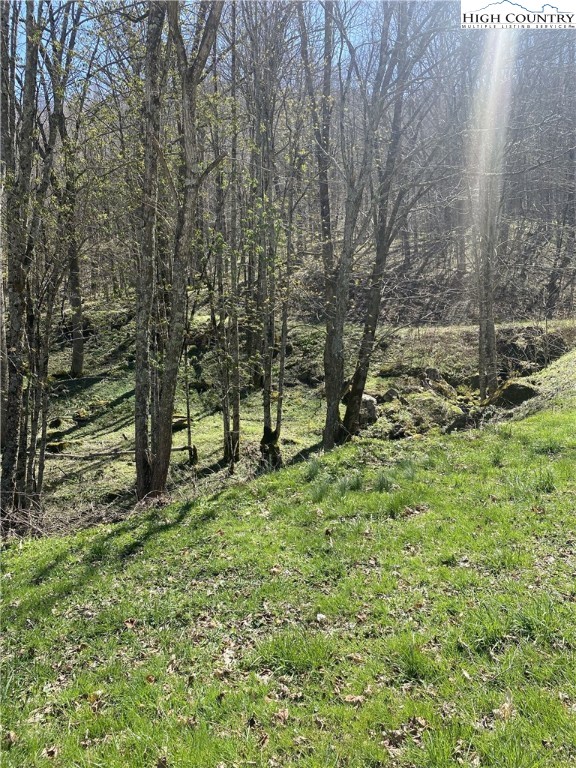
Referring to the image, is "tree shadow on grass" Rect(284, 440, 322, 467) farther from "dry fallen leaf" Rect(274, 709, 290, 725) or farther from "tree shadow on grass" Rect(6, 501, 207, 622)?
"dry fallen leaf" Rect(274, 709, 290, 725)

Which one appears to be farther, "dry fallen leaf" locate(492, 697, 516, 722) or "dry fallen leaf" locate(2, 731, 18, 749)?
"dry fallen leaf" locate(2, 731, 18, 749)

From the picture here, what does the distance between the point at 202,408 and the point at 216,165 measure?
31.9ft

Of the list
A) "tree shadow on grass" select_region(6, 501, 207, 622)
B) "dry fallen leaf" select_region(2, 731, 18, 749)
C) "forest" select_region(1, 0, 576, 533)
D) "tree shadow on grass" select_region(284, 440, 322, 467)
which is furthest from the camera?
"tree shadow on grass" select_region(284, 440, 322, 467)

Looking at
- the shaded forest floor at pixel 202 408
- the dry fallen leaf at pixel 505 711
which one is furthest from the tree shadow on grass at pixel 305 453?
the dry fallen leaf at pixel 505 711

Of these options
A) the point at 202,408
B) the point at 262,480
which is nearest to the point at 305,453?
the point at 262,480

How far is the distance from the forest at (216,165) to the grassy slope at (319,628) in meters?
3.14

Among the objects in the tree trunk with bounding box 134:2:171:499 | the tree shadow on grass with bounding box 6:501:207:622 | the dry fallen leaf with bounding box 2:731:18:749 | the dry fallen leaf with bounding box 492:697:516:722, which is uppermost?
the tree trunk with bounding box 134:2:171:499

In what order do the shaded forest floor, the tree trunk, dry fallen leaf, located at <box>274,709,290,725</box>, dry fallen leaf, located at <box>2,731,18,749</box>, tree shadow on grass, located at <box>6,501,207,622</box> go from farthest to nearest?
1. the shaded forest floor
2. the tree trunk
3. tree shadow on grass, located at <box>6,501,207,622</box>
4. dry fallen leaf, located at <box>2,731,18,749</box>
5. dry fallen leaf, located at <box>274,709,290,725</box>

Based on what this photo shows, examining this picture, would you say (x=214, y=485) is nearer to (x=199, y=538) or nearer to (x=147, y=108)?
(x=199, y=538)

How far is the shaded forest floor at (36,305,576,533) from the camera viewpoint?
10953 mm

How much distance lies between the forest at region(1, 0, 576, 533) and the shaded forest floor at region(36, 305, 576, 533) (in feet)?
1.61

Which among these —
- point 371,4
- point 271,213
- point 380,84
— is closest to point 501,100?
point 371,4

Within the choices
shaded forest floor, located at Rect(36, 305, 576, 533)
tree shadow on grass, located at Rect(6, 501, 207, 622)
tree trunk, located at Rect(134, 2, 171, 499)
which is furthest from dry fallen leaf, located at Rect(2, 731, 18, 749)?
tree trunk, located at Rect(134, 2, 171, 499)

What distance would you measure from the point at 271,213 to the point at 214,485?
542 cm
